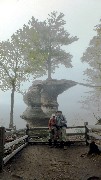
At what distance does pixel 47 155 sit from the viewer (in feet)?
38.0

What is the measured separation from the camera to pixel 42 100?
33.3 metres

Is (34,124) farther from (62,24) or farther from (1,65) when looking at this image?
(62,24)

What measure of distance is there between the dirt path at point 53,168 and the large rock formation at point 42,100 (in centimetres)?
1810

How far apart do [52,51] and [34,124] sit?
1206cm

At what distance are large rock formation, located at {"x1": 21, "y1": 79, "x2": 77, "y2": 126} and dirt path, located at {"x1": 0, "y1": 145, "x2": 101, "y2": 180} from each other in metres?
18.1

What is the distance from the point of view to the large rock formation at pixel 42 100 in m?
→ 29.4

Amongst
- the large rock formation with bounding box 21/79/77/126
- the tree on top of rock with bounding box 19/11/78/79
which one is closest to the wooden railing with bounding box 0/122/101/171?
the large rock formation with bounding box 21/79/77/126

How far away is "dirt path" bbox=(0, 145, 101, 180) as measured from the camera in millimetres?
7594

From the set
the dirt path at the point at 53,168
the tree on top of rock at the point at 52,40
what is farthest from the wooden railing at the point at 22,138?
the tree on top of rock at the point at 52,40

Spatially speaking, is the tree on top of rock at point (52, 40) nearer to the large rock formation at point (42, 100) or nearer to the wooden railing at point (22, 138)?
the large rock formation at point (42, 100)

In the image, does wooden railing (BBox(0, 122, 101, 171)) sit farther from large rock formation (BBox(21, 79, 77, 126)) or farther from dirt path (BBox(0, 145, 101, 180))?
large rock formation (BBox(21, 79, 77, 126))

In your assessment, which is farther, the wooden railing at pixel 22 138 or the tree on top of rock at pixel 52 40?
the tree on top of rock at pixel 52 40

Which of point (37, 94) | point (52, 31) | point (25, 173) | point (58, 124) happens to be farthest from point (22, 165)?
point (52, 31)

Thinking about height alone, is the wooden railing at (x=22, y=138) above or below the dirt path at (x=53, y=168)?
above
